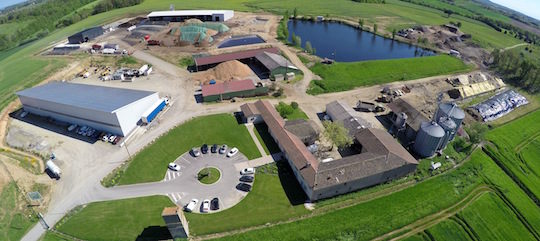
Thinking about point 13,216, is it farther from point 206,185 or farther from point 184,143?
point 206,185

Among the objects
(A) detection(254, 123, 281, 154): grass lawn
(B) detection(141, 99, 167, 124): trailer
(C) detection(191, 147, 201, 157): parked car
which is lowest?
(C) detection(191, 147, 201, 157): parked car

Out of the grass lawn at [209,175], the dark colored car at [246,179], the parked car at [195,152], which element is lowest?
the grass lawn at [209,175]

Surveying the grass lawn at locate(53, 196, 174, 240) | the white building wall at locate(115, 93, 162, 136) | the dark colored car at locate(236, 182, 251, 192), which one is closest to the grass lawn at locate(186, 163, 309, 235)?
the dark colored car at locate(236, 182, 251, 192)

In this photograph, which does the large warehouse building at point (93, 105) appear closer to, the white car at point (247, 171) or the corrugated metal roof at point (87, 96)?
the corrugated metal roof at point (87, 96)

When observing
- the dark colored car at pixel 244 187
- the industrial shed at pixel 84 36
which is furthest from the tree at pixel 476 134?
the industrial shed at pixel 84 36

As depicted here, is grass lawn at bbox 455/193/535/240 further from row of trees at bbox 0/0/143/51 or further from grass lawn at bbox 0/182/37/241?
row of trees at bbox 0/0/143/51

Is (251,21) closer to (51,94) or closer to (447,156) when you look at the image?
(51,94)
